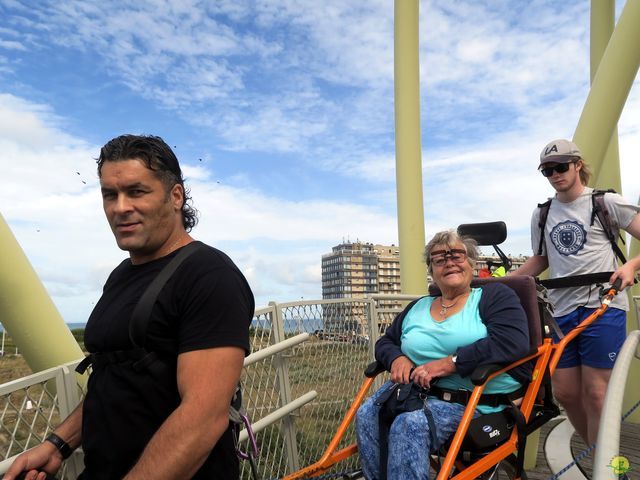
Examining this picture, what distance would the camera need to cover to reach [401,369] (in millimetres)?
2766

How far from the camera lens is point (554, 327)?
122 inches

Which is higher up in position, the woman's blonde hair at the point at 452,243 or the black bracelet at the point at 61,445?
the woman's blonde hair at the point at 452,243

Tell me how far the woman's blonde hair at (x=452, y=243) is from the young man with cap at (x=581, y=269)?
69 cm

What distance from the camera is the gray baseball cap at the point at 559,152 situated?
320 cm

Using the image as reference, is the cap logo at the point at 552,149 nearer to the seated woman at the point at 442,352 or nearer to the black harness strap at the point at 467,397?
the seated woman at the point at 442,352

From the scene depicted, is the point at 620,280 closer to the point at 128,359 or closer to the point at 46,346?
the point at 128,359

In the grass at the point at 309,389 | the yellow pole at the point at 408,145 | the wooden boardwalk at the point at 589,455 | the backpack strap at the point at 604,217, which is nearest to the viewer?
the grass at the point at 309,389

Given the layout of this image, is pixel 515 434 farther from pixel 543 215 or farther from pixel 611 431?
pixel 543 215

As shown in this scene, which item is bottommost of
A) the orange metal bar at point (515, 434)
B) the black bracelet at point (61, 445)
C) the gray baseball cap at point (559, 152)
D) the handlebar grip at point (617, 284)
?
the orange metal bar at point (515, 434)

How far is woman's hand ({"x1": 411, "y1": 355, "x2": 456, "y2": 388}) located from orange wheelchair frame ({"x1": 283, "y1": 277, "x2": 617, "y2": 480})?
0.20m

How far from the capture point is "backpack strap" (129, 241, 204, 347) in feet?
4.54

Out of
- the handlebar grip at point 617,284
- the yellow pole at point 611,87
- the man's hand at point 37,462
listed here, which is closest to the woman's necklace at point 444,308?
the handlebar grip at point 617,284

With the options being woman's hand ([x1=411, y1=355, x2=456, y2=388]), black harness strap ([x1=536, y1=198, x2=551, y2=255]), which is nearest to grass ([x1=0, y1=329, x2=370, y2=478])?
woman's hand ([x1=411, y1=355, x2=456, y2=388])

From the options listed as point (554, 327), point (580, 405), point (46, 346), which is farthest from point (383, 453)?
point (46, 346)
